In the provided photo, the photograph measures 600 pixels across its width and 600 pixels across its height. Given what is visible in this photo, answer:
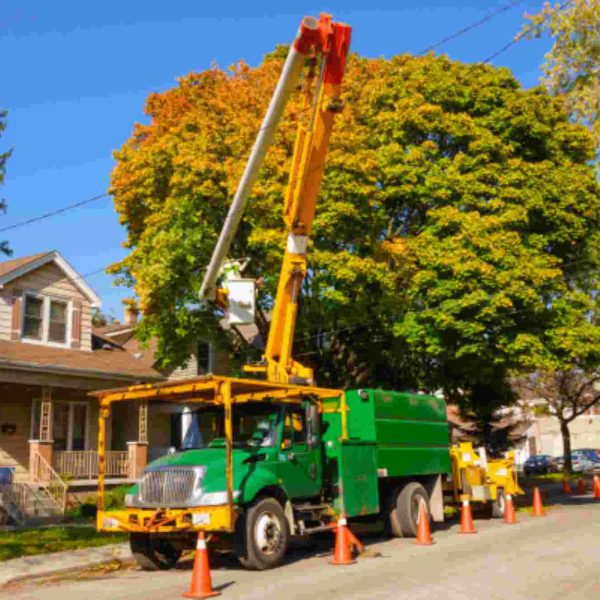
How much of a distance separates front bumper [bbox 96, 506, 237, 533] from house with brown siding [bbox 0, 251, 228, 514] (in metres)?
9.55

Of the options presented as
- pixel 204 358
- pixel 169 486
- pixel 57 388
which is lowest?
pixel 169 486

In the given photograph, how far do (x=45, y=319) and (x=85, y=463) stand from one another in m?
4.96

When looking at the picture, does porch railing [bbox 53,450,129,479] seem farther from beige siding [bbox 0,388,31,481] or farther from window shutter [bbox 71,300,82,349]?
window shutter [bbox 71,300,82,349]

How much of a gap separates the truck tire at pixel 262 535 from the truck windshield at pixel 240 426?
1159 mm

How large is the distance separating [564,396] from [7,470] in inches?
1172

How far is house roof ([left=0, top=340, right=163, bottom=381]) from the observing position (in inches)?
837

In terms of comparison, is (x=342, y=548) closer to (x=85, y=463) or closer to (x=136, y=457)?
(x=136, y=457)

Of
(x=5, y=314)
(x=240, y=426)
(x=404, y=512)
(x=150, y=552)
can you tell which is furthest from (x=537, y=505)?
(x=5, y=314)

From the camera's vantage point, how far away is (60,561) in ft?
39.1

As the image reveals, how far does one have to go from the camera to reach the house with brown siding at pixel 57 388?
2084 cm

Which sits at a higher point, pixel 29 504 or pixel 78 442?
pixel 78 442

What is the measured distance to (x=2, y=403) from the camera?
74.0ft

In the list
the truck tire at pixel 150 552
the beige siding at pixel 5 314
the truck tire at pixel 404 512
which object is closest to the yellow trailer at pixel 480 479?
the truck tire at pixel 404 512

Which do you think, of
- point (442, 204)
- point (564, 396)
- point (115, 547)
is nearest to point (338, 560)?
point (115, 547)
